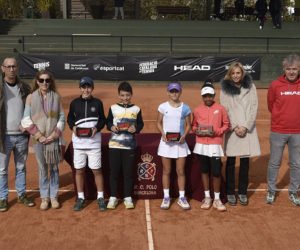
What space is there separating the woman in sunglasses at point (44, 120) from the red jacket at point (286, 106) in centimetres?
322

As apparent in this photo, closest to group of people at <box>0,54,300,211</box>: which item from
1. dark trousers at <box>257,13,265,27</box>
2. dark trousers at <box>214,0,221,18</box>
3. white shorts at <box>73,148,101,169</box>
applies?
white shorts at <box>73,148,101,169</box>

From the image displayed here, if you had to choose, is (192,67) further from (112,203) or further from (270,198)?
(112,203)

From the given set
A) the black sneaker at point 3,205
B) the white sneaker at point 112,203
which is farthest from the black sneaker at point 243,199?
the black sneaker at point 3,205

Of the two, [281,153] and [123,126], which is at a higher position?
[123,126]

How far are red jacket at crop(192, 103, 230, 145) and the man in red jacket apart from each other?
810mm

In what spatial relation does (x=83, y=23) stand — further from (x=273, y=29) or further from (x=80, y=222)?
(x=80, y=222)

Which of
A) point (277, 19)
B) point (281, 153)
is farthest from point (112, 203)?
point (277, 19)

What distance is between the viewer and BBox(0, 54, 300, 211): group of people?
5.10m

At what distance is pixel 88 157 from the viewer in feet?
17.3

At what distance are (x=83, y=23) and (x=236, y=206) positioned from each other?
24.7 m

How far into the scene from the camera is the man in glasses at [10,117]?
5043 millimetres

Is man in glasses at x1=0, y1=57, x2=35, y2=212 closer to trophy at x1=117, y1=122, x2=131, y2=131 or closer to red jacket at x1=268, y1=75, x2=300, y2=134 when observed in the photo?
trophy at x1=117, y1=122, x2=131, y2=131

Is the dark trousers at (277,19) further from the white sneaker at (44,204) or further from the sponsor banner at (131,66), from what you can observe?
the white sneaker at (44,204)

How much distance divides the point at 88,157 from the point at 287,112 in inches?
119
